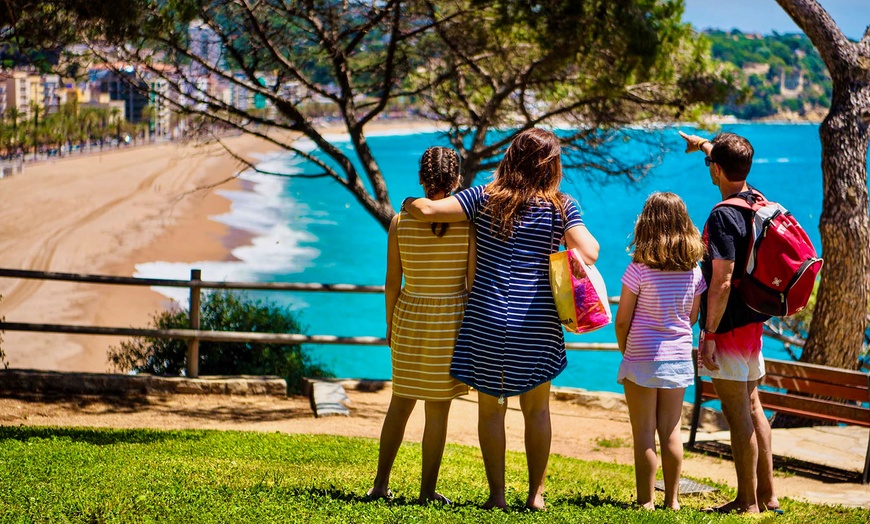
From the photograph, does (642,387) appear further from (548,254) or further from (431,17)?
(431,17)

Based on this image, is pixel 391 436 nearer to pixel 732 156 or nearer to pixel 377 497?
pixel 377 497

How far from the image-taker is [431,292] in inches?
149

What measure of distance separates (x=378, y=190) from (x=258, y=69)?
182 centimetres

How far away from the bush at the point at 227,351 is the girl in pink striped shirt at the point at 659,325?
16.6 feet

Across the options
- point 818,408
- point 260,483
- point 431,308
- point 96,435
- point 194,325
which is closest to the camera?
point 431,308

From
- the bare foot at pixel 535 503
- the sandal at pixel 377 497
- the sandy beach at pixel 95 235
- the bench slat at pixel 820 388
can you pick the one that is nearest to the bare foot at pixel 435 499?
the sandal at pixel 377 497

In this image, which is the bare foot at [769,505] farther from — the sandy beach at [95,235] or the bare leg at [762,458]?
the sandy beach at [95,235]

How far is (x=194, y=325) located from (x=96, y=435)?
232cm

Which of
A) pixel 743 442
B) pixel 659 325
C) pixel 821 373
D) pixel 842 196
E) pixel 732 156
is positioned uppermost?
pixel 842 196

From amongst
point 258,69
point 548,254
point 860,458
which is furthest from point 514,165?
point 258,69

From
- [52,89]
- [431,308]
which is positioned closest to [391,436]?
[431,308]

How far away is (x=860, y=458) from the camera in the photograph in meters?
6.20

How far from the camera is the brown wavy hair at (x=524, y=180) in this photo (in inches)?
145

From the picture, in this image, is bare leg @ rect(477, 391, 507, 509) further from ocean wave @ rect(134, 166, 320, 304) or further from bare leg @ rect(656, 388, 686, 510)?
ocean wave @ rect(134, 166, 320, 304)
